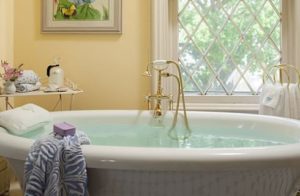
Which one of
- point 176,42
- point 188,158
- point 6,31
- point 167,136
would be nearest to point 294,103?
point 167,136

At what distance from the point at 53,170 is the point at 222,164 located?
51cm

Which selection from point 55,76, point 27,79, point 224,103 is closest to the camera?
point 27,79

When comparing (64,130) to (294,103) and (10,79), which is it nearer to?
(10,79)

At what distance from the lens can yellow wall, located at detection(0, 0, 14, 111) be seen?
2148 mm

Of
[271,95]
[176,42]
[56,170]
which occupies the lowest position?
[56,170]

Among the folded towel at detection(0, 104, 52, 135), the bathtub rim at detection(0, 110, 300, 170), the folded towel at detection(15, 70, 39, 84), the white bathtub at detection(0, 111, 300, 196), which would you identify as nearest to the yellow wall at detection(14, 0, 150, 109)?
the folded towel at detection(15, 70, 39, 84)

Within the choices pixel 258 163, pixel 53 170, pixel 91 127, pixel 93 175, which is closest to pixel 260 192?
pixel 258 163

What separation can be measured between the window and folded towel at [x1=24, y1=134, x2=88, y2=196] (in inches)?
59.2

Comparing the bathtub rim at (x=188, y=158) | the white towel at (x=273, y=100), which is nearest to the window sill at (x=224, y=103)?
the white towel at (x=273, y=100)

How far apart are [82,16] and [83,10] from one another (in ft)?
0.14

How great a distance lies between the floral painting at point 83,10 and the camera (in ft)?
7.46

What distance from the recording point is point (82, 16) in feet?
7.48

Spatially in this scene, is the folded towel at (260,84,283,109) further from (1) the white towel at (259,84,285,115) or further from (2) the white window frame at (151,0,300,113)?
(2) the white window frame at (151,0,300,113)

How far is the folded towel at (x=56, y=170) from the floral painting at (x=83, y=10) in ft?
4.64
